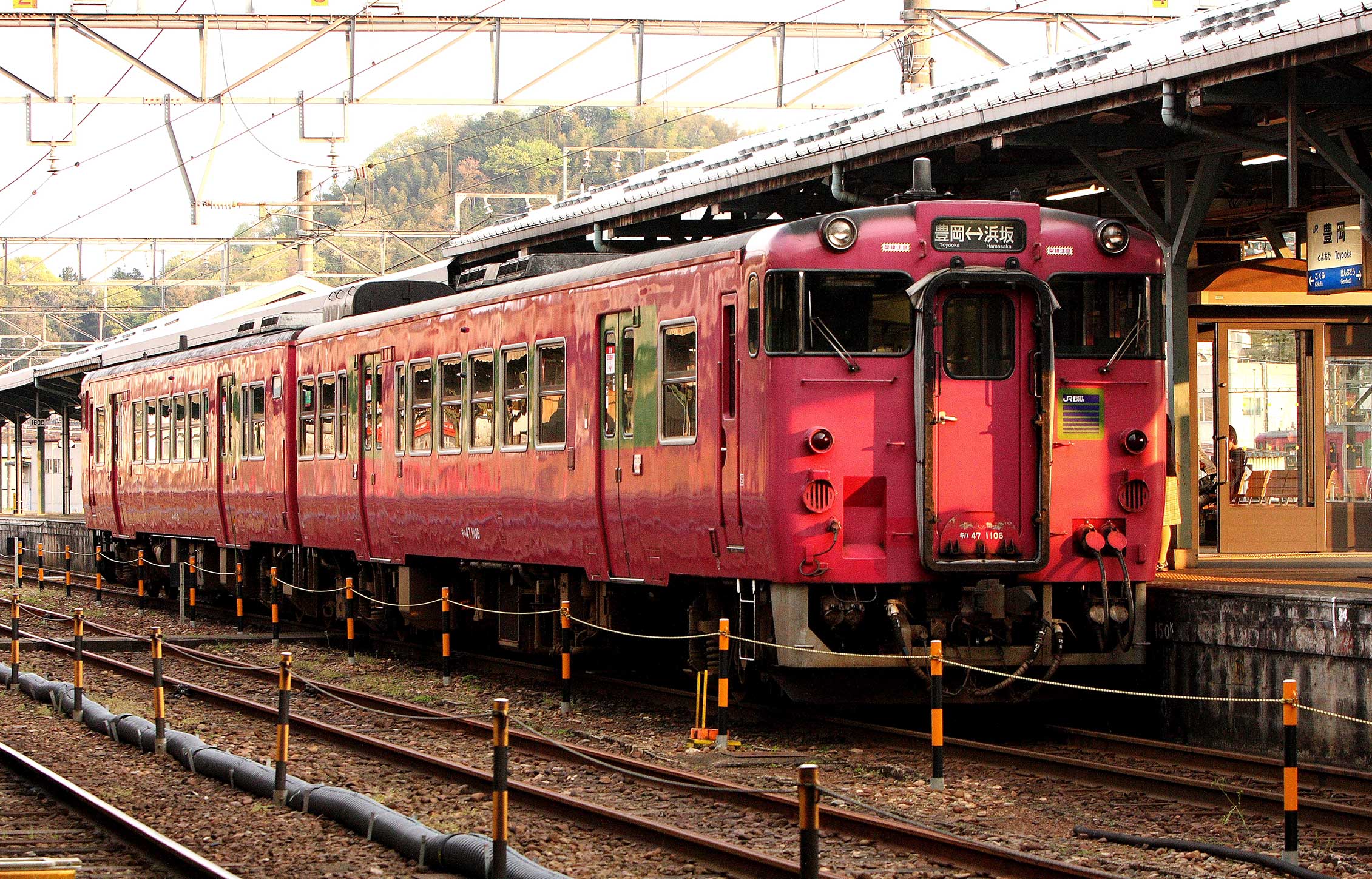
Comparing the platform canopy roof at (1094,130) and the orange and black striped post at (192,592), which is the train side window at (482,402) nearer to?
the platform canopy roof at (1094,130)

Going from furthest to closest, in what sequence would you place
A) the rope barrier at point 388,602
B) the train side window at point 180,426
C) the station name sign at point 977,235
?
the train side window at point 180,426
the rope barrier at point 388,602
the station name sign at point 977,235

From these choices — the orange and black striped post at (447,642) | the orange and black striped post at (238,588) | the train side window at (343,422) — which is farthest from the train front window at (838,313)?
the orange and black striped post at (238,588)

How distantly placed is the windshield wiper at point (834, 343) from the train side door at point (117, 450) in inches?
713

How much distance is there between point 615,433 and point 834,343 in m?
2.52

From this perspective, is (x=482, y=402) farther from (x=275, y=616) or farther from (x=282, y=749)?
(x=282, y=749)

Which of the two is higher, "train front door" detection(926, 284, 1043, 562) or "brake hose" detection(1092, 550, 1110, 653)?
"train front door" detection(926, 284, 1043, 562)

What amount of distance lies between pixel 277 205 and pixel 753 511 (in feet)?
82.5

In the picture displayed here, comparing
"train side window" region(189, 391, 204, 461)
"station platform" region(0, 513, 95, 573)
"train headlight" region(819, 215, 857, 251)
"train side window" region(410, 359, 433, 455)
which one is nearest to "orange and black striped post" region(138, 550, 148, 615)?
"train side window" region(189, 391, 204, 461)

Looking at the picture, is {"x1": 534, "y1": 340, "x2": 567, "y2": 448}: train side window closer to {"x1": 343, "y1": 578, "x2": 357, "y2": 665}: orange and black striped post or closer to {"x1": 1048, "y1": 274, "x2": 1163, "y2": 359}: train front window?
{"x1": 1048, "y1": 274, "x2": 1163, "y2": 359}: train front window

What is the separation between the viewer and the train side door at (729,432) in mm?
11836

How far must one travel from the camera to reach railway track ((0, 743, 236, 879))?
8562 mm

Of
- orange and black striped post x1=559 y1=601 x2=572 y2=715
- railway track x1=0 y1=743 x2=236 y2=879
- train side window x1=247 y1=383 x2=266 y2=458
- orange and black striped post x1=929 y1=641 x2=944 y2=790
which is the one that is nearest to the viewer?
railway track x1=0 y1=743 x2=236 y2=879

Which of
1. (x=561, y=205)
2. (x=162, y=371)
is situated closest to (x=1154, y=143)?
(x=561, y=205)

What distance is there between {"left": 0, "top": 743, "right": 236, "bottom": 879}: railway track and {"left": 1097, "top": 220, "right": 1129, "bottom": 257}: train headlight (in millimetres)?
6707
